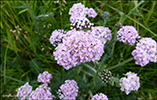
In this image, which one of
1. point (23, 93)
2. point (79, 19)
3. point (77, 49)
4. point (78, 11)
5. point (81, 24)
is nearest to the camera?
point (77, 49)

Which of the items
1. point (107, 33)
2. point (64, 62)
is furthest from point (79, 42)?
point (107, 33)

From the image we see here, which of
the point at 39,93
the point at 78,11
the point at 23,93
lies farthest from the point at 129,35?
the point at 23,93

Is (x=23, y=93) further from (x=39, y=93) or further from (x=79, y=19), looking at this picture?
(x=79, y=19)

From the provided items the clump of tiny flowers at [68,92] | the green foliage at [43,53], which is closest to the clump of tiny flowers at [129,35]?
the green foliage at [43,53]

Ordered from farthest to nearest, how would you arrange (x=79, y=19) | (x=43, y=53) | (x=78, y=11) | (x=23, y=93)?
(x=43, y=53) → (x=78, y=11) → (x=23, y=93) → (x=79, y=19)

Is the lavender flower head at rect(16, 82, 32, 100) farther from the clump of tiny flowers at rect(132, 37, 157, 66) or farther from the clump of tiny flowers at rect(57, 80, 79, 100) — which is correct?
the clump of tiny flowers at rect(132, 37, 157, 66)

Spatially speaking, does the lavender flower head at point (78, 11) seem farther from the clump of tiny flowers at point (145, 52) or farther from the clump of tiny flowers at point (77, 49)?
the clump of tiny flowers at point (145, 52)

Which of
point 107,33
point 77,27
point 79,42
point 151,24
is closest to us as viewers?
point 79,42

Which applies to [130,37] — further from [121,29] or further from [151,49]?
[151,49]
